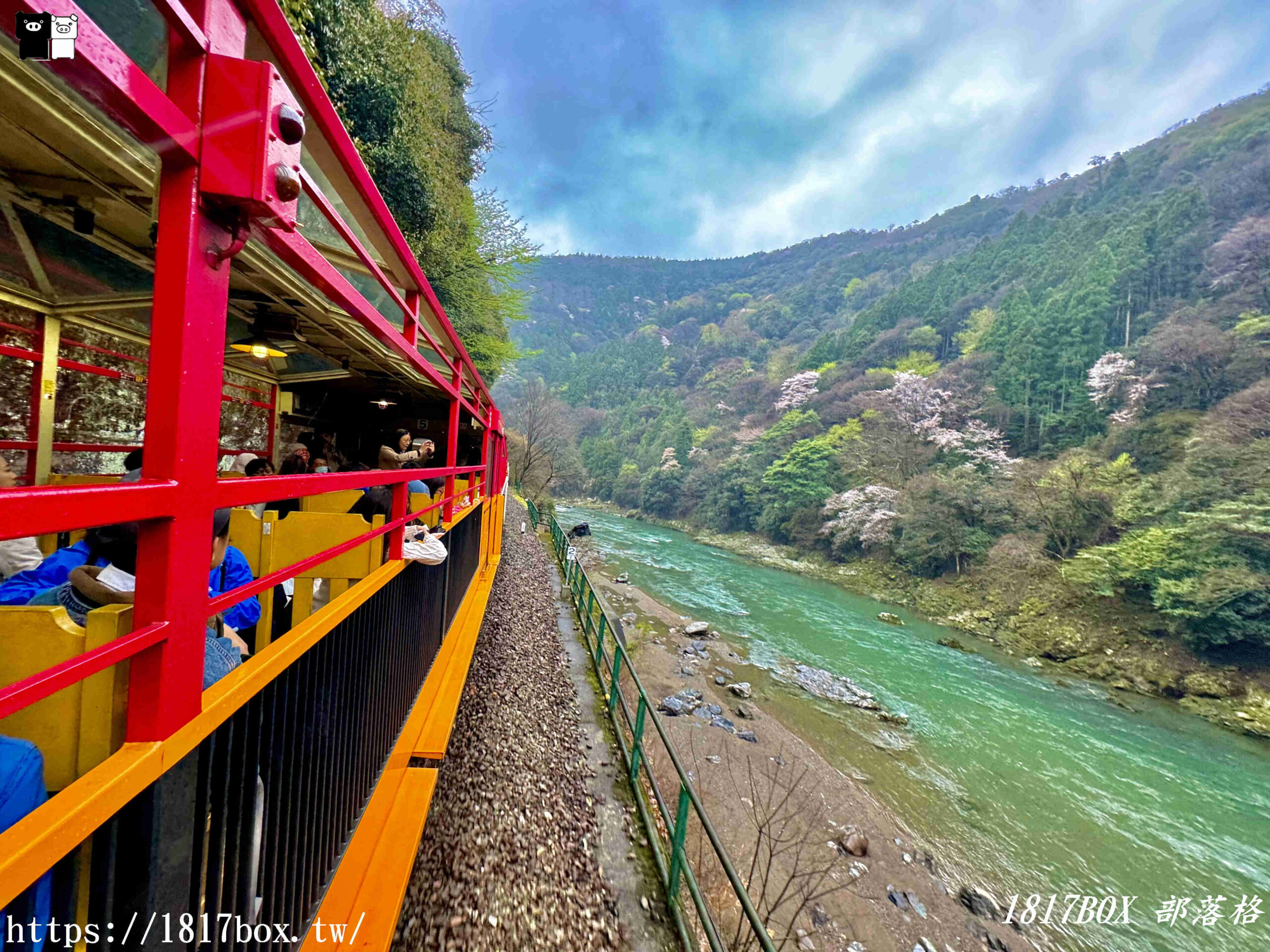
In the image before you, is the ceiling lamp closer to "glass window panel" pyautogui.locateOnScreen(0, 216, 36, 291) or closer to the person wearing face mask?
"glass window panel" pyautogui.locateOnScreen(0, 216, 36, 291)

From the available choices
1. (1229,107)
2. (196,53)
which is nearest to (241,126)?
(196,53)

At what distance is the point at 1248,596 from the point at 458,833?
59.1 feet

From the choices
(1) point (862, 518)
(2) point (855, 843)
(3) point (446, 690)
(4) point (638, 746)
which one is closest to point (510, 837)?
(3) point (446, 690)

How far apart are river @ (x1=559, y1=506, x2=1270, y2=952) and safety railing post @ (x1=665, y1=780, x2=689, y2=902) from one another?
198 inches

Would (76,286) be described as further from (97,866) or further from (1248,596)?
(1248,596)

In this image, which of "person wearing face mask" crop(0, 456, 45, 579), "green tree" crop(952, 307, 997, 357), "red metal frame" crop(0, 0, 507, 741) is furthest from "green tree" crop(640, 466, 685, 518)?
"red metal frame" crop(0, 0, 507, 741)

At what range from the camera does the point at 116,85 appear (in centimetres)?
67

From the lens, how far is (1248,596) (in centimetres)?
1129

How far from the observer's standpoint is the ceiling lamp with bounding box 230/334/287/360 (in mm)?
3496

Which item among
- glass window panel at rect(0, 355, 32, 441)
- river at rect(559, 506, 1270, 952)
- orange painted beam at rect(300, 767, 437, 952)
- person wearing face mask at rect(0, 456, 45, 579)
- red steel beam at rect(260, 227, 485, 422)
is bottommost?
river at rect(559, 506, 1270, 952)

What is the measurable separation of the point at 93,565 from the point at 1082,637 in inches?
728

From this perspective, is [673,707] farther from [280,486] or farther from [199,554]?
[199,554]

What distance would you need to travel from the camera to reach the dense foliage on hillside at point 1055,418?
1273cm

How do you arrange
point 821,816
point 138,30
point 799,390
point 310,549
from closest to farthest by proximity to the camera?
point 138,30 → point 310,549 → point 821,816 → point 799,390
